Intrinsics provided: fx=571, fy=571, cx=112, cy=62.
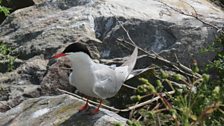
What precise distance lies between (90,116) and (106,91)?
0.28 metres

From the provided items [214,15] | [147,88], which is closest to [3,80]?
[214,15]

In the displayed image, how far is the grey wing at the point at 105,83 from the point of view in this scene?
5304 mm

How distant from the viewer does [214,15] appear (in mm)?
7953

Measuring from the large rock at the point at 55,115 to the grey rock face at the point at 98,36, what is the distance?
1.12 meters

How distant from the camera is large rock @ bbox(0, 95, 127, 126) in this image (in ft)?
17.2

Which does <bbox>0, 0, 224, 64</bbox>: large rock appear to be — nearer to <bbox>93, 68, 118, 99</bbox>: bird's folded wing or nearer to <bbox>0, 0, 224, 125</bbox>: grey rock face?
<bbox>0, 0, 224, 125</bbox>: grey rock face

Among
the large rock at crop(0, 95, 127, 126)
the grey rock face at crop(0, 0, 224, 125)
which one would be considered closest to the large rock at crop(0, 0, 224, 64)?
the grey rock face at crop(0, 0, 224, 125)

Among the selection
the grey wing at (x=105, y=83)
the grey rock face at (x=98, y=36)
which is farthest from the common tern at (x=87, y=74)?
the grey rock face at (x=98, y=36)

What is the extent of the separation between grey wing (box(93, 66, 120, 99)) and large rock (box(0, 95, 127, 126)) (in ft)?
0.62

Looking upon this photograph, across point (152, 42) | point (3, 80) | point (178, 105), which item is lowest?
point (3, 80)

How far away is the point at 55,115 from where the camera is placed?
551cm

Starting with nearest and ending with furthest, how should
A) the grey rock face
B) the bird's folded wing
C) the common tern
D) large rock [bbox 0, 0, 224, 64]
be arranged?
the common tern → the bird's folded wing → the grey rock face → large rock [bbox 0, 0, 224, 64]

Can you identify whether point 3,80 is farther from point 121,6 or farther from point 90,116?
point 90,116

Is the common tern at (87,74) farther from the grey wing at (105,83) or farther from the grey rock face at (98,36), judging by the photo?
the grey rock face at (98,36)
